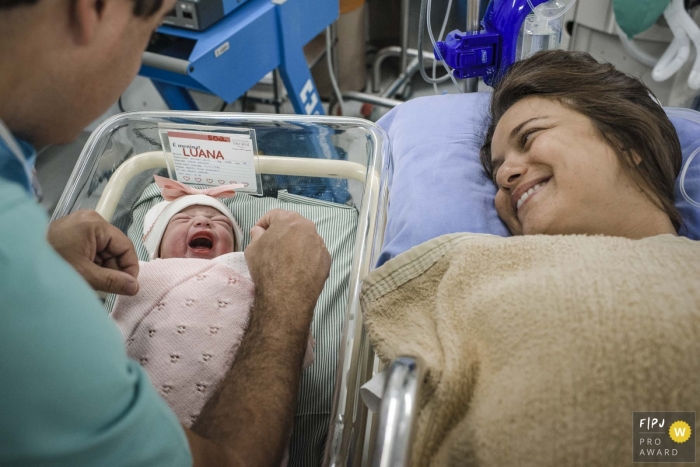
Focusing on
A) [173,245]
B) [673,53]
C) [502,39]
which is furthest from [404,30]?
[173,245]

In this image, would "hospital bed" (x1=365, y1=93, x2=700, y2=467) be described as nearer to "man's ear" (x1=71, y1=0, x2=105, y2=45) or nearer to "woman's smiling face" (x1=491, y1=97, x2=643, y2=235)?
"woman's smiling face" (x1=491, y1=97, x2=643, y2=235)

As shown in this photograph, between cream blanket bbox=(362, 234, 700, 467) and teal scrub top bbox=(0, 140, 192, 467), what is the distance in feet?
1.39

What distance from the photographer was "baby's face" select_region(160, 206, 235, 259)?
1.33 meters

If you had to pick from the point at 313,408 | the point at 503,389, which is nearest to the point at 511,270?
the point at 503,389

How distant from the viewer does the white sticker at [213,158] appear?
1.27m

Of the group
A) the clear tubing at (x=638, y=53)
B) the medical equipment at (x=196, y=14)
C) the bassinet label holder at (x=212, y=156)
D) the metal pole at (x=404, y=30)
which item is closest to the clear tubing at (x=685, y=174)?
the bassinet label holder at (x=212, y=156)

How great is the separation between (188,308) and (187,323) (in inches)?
1.6

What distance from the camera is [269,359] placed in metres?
0.85

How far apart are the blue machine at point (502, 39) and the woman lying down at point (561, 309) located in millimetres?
312

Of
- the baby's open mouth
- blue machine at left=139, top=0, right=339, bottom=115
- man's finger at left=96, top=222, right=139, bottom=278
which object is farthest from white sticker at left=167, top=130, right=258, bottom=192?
blue machine at left=139, top=0, right=339, bottom=115

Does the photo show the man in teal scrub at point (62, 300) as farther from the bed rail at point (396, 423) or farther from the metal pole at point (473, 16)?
the metal pole at point (473, 16)

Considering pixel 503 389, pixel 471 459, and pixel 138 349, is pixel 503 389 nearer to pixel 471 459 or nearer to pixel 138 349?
pixel 471 459

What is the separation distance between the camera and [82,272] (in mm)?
943

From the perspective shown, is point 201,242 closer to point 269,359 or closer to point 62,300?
point 269,359
